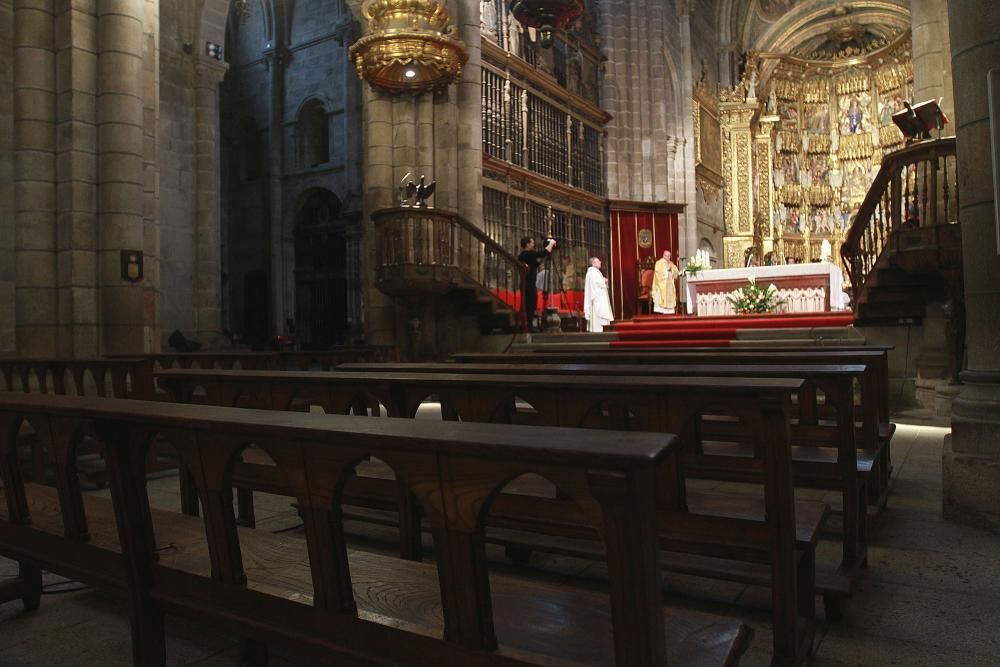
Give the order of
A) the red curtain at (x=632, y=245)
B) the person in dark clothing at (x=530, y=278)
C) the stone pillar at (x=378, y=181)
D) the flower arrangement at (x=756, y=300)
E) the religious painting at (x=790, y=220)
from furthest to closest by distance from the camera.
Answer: the religious painting at (x=790, y=220) → the red curtain at (x=632, y=245) → the flower arrangement at (x=756, y=300) → the person in dark clothing at (x=530, y=278) → the stone pillar at (x=378, y=181)

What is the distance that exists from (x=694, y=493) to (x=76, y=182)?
25.7 feet

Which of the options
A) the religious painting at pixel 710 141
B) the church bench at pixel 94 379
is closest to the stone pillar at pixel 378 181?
the church bench at pixel 94 379

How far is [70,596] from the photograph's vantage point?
9.61 ft

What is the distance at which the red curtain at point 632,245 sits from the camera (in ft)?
56.1

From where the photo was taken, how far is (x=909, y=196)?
7.84m

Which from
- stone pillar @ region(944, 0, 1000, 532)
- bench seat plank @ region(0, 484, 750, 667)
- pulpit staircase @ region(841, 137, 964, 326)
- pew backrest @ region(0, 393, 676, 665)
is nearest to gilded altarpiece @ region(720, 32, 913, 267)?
pulpit staircase @ region(841, 137, 964, 326)

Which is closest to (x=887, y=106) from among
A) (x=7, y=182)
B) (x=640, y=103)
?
(x=640, y=103)

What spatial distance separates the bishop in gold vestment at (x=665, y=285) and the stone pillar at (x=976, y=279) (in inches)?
469

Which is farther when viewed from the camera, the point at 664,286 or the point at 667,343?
the point at 664,286

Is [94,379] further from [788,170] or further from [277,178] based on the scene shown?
[788,170]

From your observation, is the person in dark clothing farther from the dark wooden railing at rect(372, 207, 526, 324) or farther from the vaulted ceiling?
the vaulted ceiling

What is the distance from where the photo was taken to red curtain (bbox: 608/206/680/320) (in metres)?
17.1

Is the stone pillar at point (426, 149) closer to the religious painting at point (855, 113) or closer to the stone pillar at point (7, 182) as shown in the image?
the stone pillar at point (7, 182)

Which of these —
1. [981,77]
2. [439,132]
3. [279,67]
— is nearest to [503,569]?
[981,77]
